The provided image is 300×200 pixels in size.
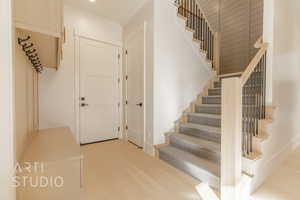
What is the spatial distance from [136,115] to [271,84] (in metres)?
2.35

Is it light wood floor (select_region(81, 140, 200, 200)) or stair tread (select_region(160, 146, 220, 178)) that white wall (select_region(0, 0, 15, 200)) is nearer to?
light wood floor (select_region(81, 140, 200, 200))

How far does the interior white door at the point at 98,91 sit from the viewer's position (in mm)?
3211

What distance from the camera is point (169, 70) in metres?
2.92

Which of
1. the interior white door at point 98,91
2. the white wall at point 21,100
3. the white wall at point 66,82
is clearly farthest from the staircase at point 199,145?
the white wall at point 66,82

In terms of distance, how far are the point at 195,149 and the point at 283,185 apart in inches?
42.1

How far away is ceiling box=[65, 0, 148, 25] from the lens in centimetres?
281

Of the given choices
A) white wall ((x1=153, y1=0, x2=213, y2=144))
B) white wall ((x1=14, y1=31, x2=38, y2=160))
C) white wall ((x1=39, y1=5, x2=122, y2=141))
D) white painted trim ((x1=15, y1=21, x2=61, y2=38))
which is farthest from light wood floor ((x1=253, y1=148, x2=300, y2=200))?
white wall ((x1=39, y1=5, x2=122, y2=141))

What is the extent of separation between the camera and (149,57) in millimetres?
2830

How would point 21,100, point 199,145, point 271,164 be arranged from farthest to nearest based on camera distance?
point 199,145
point 271,164
point 21,100

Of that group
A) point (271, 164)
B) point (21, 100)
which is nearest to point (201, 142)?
Answer: point (271, 164)

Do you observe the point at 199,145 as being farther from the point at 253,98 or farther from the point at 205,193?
the point at 253,98

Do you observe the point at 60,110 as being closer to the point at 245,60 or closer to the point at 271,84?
the point at 271,84

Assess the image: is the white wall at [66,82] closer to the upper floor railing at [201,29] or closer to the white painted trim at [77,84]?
the white painted trim at [77,84]

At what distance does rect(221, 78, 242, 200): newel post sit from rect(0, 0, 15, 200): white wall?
69.2 inches
